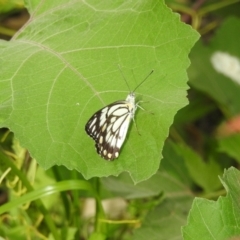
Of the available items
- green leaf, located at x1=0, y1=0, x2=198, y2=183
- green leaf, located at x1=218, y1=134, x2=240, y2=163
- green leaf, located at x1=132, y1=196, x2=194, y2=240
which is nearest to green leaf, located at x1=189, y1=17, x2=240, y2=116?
green leaf, located at x1=218, y1=134, x2=240, y2=163

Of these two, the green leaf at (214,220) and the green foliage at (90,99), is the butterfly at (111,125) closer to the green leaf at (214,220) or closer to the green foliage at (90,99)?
the green foliage at (90,99)

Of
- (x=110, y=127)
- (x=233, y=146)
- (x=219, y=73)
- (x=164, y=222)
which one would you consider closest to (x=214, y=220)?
(x=110, y=127)

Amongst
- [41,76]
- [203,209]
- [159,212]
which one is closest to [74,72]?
[41,76]

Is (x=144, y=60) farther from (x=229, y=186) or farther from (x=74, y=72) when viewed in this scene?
(x=229, y=186)

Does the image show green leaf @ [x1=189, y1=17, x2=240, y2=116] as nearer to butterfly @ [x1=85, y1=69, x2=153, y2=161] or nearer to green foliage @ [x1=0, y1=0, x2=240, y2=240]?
green foliage @ [x1=0, y1=0, x2=240, y2=240]

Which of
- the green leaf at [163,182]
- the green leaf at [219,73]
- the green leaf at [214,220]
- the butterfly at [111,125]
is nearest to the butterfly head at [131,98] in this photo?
the butterfly at [111,125]

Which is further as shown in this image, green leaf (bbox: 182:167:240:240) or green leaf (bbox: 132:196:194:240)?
green leaf (bbox: 132:196:194:240)
